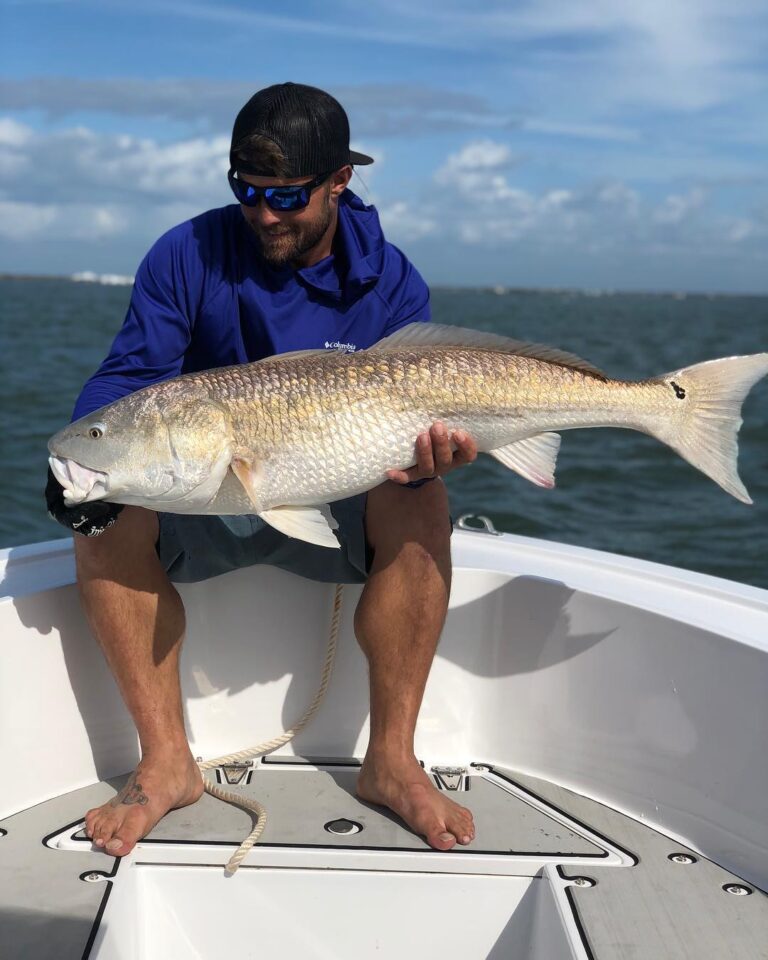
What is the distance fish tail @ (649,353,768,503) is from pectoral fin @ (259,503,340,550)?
3.28 feet

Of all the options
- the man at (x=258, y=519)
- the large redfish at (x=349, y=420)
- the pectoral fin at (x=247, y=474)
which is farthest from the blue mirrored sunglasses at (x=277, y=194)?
the pectoral fin at (x=247, y=474)

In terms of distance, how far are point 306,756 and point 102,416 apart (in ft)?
5.09

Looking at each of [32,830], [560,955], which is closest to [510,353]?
[560,955]

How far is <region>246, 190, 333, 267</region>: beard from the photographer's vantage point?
326cm

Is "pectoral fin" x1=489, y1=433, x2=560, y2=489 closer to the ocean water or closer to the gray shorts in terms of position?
the gray shorts

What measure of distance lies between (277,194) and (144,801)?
72.9 inches

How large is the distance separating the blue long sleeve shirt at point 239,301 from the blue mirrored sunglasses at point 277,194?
0.24 m

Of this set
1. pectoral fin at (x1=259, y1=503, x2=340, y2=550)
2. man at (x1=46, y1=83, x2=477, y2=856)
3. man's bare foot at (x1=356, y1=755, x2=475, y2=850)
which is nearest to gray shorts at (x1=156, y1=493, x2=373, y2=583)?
man at (x1=46, y1=83, x2=477, y2=856)

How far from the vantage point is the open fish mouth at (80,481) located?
272 centimetres

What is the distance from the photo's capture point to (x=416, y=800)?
123 inches

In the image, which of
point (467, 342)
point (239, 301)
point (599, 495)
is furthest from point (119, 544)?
point (599, 495)

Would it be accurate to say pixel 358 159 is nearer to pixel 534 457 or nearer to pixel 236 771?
pixel 534 457

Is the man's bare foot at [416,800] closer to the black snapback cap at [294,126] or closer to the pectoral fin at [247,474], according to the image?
the pectoral fin at [247,474]

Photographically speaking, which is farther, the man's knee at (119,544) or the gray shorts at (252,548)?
the gray shorts at (252,548)
